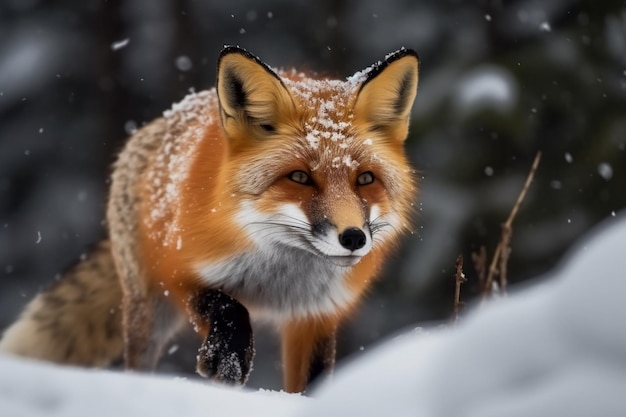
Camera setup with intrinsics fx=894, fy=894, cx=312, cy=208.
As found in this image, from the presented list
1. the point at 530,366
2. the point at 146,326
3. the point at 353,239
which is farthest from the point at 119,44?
the point at 530,366

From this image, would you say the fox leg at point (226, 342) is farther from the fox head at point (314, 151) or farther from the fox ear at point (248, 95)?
the fox ear at point (248, 95)

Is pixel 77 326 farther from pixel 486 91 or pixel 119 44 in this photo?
pixel 119 44

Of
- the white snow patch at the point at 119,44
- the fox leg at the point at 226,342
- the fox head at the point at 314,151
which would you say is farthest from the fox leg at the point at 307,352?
the white snow patch at the point at 119,44

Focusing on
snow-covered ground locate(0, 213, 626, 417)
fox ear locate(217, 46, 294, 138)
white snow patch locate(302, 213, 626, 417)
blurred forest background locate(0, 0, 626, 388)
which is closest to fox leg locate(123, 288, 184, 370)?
fox ear locate(217, 46, 294, 138)

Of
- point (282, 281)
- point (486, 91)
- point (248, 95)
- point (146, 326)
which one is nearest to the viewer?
point (248, 95)

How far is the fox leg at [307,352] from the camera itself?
16.2 ft

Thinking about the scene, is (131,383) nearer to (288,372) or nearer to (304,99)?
(304,99)

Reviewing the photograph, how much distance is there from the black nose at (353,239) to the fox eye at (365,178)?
0.48 meters

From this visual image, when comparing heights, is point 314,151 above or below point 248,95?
below

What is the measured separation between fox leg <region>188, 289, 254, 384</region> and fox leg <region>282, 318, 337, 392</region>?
554 millimetres

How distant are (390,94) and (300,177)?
0.73m

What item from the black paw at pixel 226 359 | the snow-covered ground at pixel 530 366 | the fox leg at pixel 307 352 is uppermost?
the snow-covered ground at pixel 530 366

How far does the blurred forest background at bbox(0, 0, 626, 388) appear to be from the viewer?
10.4 m

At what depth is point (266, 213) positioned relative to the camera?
424 centimetres
